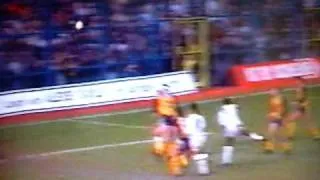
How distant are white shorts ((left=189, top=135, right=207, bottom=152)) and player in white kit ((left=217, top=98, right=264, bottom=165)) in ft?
0.19

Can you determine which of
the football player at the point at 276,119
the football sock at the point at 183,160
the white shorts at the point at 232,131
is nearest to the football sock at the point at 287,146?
the football player at the point at 276,119

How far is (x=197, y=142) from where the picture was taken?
213 cm

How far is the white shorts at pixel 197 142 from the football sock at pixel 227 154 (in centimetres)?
7

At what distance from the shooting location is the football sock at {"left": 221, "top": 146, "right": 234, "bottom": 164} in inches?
86.6

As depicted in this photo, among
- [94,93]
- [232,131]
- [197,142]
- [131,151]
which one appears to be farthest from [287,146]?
[94,93]

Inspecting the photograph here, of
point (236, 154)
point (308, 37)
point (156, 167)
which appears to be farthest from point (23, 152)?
point (308, 37)

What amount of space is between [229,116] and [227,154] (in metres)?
0.10

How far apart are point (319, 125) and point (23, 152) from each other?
746 millimetres

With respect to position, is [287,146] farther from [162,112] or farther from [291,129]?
[162,112]

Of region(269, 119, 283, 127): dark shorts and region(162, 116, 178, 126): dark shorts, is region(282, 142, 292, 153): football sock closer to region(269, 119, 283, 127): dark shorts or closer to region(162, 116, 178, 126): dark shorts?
region(269, 119, 283, 127): dark shorts

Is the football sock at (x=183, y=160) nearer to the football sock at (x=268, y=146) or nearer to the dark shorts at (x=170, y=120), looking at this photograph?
the dark shorts at (x=170, y=120)

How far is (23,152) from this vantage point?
202cm

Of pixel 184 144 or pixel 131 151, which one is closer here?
pixel 184 144

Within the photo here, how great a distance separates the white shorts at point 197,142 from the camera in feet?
6.95
